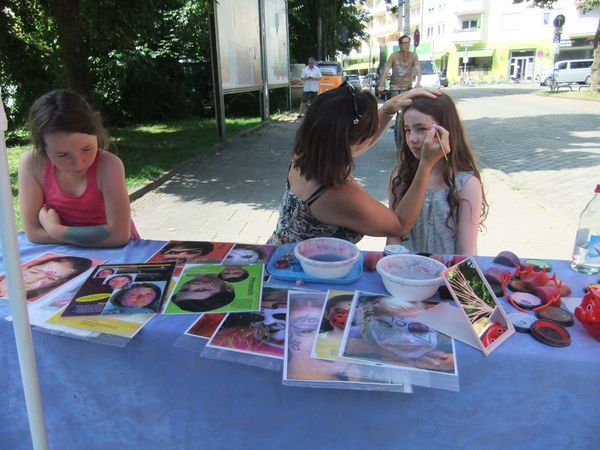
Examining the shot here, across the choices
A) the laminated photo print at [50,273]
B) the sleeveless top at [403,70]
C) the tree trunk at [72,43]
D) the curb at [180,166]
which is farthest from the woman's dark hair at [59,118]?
the sleeveless top at [403,70]

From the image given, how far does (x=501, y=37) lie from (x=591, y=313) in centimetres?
5061

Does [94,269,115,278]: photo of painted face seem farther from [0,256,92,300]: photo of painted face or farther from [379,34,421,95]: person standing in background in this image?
[379,34,421,95]: person standing in background

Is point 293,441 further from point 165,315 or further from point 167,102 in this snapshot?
point 167,102

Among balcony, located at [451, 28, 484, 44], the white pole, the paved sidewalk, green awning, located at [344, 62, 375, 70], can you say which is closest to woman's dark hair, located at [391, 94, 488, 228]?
the white pole

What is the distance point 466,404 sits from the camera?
108cm

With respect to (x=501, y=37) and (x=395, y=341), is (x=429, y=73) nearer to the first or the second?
(x=395, y=341)

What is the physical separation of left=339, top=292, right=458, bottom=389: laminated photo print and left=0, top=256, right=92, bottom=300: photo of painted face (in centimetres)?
95

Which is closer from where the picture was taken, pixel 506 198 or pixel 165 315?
pixel 165 315

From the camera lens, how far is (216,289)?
53.7 inches

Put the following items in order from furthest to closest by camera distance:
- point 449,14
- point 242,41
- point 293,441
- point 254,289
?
point 449,14 < point 242,41 < point 254,289 < point 293,441

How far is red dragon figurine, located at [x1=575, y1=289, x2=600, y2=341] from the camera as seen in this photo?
3.59 ft

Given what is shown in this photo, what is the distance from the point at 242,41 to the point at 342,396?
11.0 meters

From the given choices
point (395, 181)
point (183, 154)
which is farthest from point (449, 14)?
point (395, 181)

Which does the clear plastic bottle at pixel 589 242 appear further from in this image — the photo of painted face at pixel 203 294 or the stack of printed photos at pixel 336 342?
the photo of painted face at pixel 203 294
